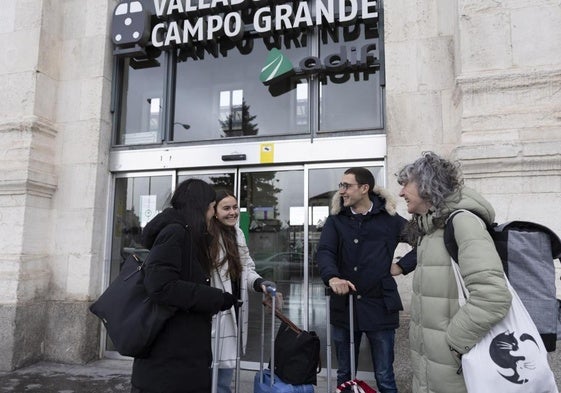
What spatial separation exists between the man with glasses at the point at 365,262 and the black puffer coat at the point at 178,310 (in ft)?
3.51

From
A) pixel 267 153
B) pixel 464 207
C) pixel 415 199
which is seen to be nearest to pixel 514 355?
pixel 464 207

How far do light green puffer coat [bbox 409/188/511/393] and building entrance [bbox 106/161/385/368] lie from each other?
117 inches

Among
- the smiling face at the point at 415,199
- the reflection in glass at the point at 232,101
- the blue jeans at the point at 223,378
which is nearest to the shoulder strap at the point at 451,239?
the smiling face at the point at 415,199

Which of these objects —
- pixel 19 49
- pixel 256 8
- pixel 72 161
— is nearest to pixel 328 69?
pixel 256 8

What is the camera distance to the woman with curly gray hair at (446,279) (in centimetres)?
189

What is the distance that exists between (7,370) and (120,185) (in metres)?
2.66

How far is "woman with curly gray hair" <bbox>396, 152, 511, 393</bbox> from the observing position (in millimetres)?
1887

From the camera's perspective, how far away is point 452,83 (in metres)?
4.86

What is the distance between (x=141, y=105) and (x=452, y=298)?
554 centimetres

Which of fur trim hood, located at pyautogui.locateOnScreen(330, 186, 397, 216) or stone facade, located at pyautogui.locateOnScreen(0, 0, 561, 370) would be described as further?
stone facade, located at pyautogui.locateOnScreen(0, 0, 561, 370)

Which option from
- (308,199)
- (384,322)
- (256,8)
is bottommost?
(384,322)

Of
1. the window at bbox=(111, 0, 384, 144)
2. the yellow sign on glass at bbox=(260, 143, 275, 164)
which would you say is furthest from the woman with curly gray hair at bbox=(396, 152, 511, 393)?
the yellow sign on glass at bbox=(260, 143, 275, 164)

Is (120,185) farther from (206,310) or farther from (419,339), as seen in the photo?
(419,339)

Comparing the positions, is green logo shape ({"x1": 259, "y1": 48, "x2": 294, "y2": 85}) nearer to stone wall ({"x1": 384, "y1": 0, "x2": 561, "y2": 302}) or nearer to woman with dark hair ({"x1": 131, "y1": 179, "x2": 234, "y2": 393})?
stone wall ({"x1": 384, "y1": 0, "x2": 561, "y2": 302})
